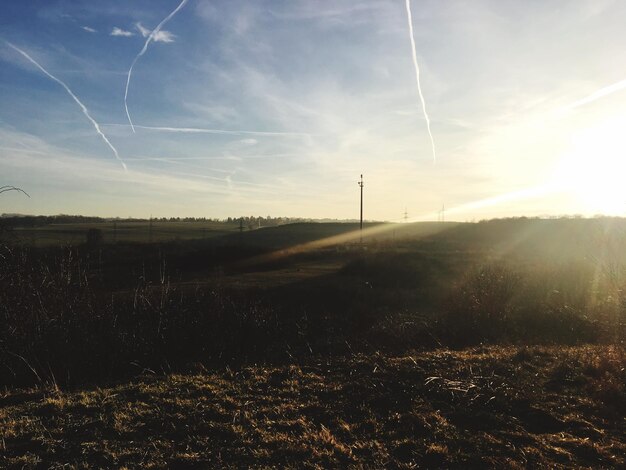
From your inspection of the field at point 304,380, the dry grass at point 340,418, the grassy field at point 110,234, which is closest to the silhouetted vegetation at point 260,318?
the field at point 304,380

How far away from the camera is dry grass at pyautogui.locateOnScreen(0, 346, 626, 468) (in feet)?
16.2

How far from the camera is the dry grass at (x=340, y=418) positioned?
4.94m

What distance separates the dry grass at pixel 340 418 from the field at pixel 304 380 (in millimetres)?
29

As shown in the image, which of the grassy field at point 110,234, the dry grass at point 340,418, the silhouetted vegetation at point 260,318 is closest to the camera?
the dry grass at point 340,418

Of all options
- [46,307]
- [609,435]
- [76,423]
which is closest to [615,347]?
[609,435]

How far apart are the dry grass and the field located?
3 cm

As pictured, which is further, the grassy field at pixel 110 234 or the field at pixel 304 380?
the grassy field at pixel 110 234

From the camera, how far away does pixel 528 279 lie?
21.5 metres

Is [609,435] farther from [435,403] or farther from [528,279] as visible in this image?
[528,279]

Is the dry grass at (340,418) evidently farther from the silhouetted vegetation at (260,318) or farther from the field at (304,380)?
the silhouetted vegetation at (260,318)

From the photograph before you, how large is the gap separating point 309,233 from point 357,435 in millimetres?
69362

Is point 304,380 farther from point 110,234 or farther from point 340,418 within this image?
point 110,234

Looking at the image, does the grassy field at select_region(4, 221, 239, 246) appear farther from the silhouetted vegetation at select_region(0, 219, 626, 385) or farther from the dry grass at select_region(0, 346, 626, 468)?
the dry grass at select_region(0, 346, 626, 468)

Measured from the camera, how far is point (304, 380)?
25.3 ft
